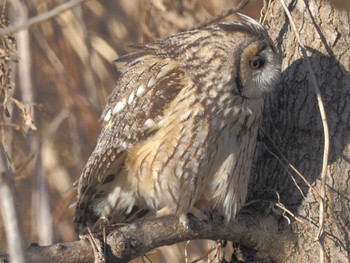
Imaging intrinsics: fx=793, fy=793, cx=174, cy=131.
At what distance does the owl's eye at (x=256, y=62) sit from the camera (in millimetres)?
2604

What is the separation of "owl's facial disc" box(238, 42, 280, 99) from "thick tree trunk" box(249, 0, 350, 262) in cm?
12

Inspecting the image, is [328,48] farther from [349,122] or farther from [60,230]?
[60,230]

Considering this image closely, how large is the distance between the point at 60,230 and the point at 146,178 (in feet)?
6.99

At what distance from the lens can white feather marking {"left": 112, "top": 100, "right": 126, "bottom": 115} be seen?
2723 mm

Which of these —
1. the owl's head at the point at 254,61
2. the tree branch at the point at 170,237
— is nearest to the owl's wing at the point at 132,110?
the owl's head at the point at 254,61

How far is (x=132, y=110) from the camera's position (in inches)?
105

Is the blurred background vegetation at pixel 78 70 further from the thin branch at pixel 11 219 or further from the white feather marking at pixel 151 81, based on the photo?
the thin branch at pixel 11 219

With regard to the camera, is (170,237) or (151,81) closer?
(170,237)

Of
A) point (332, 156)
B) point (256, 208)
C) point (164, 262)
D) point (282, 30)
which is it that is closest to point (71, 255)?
point (256, 208)

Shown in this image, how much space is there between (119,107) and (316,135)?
Result: 2.22 feet

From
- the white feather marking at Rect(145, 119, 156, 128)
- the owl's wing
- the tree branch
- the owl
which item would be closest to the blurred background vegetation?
the owl's wing

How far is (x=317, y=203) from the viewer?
260cm

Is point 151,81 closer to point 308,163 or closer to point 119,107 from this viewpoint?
point 119,107

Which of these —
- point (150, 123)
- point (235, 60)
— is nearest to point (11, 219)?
point (150, 123)
